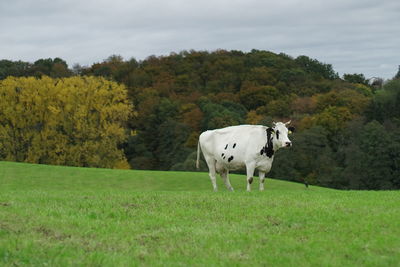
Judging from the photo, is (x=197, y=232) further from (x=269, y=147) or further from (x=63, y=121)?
(x=63, y=121)

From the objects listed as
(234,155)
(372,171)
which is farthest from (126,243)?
(372,171)

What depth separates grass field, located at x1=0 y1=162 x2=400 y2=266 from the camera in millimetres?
8078

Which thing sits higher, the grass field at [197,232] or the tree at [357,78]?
the tree at [357,78]

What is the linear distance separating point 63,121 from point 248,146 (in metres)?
39.2

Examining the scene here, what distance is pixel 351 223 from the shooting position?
34.4 ft

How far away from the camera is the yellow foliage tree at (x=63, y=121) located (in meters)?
55.9

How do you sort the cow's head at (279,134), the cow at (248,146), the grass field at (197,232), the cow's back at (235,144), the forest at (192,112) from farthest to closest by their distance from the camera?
the forest at (192,112) < the cow's back at (235,144) < the cow at (248,146) < the cow's head at (279,134) < the grass field at (197,232)

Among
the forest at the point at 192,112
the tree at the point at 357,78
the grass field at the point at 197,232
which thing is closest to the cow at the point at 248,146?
the grass field at the point at 197,232

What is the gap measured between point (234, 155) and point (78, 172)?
18566 mm

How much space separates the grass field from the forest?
43145 mm

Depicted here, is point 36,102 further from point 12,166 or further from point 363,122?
point 363,122

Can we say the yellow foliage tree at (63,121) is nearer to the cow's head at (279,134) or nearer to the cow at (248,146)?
the cow at (248,146)

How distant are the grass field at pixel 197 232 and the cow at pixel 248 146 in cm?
597

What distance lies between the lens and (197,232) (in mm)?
9641
